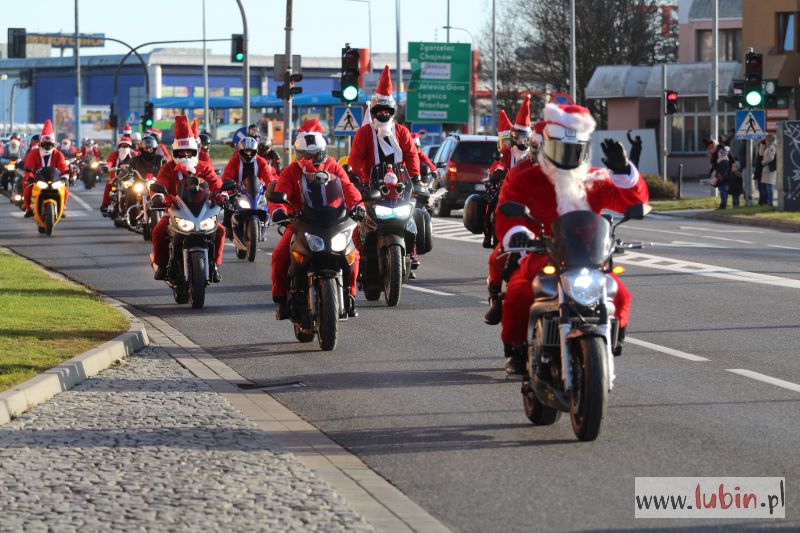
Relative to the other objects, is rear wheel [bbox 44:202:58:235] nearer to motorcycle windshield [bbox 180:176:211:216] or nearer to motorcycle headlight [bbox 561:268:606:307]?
motorcycle windshield [bbox 180:176:211:216]

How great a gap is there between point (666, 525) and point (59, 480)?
2.67 meters

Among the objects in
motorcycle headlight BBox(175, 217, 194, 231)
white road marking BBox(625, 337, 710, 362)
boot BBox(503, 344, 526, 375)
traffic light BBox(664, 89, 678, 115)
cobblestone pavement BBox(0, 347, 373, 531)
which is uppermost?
traffic light BBox(664, 89, 678, 115)

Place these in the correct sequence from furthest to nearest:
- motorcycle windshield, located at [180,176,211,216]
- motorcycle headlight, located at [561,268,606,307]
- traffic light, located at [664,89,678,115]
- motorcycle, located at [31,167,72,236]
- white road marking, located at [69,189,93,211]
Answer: white road marking, located at [69,189,93,211]
traffic light, located at [664,89,678,115]
motorcycle, located at [31,167,72,236]
motorcycle windshield, located at [180,176,211,216]
motorcycle headlight, located at [561,268,606,307]

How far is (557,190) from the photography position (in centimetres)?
Answer: 866

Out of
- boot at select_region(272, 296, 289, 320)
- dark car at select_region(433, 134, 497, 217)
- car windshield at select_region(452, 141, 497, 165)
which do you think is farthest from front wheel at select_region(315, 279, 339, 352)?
car windshield at select_region(452, 141, 497, 165)

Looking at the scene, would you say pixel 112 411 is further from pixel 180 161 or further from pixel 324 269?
pixel 180 161

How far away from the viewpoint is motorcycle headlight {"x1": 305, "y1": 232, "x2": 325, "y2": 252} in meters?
12.3

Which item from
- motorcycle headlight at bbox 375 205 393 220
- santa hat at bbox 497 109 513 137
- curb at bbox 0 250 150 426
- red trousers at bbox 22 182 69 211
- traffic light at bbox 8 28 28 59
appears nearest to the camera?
curb at bbox 0 250 150 426

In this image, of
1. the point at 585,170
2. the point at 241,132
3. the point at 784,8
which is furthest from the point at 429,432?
the point at 784,8

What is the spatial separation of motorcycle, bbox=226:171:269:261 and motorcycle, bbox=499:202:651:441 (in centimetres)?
1382

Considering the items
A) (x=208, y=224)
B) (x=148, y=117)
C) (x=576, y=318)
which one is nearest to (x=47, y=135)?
(x=208, y=224)

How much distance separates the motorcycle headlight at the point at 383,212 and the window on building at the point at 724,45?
52084mm

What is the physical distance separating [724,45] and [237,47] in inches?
1224

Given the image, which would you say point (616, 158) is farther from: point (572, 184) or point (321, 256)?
point (321, 256)
